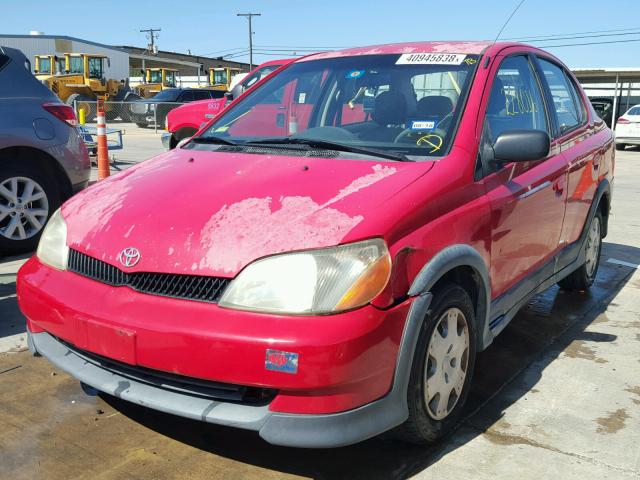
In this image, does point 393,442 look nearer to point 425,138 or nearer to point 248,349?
point 248,349

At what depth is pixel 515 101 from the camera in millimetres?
3605

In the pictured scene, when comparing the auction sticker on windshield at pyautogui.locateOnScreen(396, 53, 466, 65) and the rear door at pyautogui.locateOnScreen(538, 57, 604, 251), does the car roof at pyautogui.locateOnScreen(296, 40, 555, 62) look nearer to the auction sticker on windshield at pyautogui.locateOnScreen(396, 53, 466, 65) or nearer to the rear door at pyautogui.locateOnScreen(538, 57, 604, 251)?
the auction sticker on windshield at pyautogui.locateOnScreen(396, 53, 466, 65)

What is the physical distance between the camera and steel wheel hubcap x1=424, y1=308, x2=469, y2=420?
2613mm

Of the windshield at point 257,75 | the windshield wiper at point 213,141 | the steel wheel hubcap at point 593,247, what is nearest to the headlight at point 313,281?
the windshield wiper at point 213,141

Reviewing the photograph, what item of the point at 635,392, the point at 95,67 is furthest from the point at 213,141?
the point at 95,67

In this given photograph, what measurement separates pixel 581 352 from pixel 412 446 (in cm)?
161

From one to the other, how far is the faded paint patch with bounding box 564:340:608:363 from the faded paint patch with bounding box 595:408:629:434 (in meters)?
0.65

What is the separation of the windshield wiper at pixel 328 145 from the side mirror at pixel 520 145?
1.52 ft

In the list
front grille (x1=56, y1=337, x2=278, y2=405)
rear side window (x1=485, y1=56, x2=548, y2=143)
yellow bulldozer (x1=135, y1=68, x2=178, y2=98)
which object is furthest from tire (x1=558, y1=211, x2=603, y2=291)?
yellow bulldozer (x1=135, y1=68, x2=178, y2=98)

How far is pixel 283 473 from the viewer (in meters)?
2.55

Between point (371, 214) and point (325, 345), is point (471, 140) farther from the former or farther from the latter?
point (325, 345)

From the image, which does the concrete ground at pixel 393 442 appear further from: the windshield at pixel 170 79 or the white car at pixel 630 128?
the windshield at pixel 170 79

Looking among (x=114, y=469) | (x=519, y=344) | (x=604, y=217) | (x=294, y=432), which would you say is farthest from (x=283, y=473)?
(x=604, y=217)

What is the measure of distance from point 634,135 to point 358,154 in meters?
18.2
